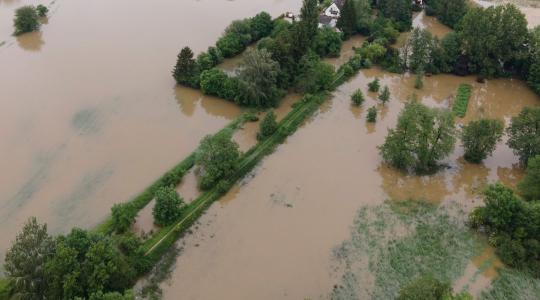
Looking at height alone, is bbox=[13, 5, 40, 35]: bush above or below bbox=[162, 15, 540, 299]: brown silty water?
above

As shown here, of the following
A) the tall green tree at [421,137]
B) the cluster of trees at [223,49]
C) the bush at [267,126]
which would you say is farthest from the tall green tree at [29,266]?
the tall green tree at [421,137]

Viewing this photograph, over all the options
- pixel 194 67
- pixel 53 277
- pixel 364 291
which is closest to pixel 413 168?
pixel 364 291

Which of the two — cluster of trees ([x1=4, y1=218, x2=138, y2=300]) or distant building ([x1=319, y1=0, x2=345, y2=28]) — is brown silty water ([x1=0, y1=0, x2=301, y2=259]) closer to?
cluster of trees ([x1=4, y1=218, x2=138, y2=300])

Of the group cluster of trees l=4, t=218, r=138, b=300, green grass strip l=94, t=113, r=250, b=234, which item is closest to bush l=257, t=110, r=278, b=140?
green grass strip l=94, t=113, r=250, b=234

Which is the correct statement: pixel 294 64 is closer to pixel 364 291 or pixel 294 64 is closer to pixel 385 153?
pixel 385 153

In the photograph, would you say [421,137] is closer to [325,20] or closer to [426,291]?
[426,291]
